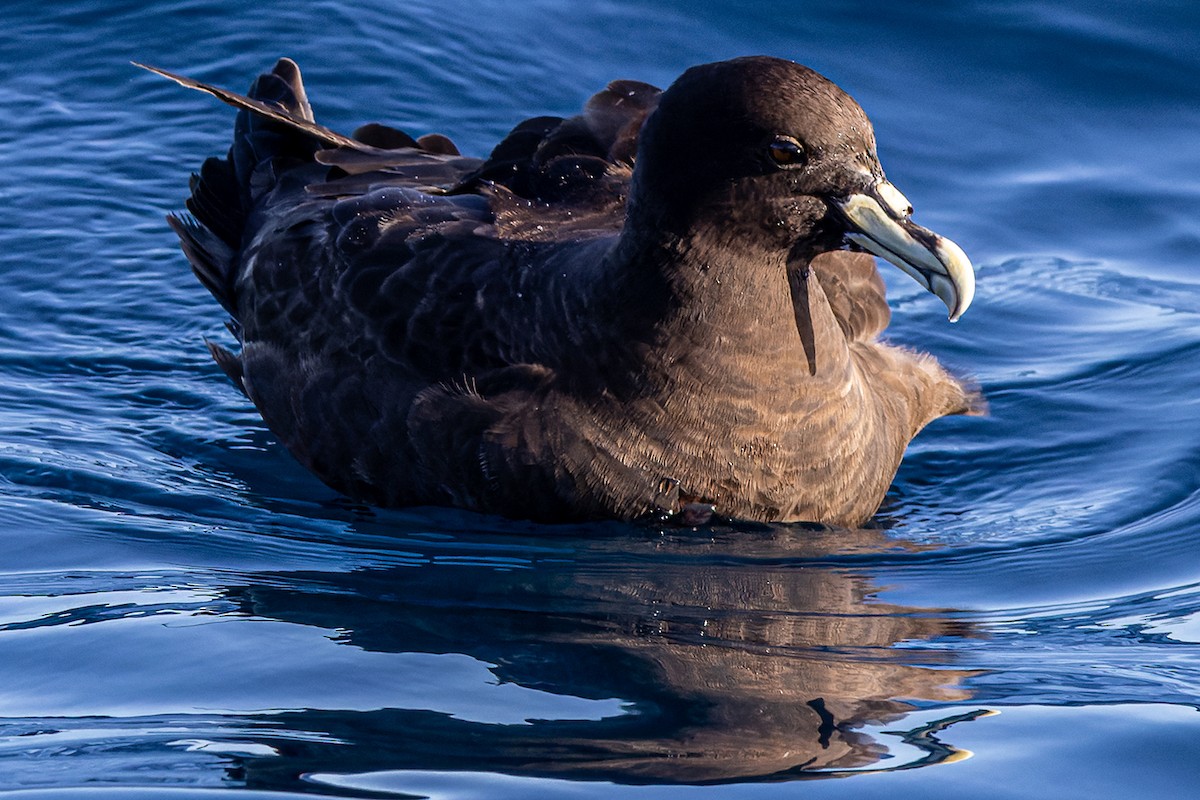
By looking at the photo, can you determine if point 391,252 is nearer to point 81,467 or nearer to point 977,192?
point 81,467

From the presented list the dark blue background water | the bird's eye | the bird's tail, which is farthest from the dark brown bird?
the bird's tail

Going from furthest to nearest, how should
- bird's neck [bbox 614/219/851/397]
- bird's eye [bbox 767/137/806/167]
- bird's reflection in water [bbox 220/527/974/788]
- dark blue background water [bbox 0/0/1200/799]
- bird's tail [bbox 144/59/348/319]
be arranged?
1. bird's tail [bbox 144/59/348/319]
2. bird's neck [bbox 614/219/851/397]
3. bird's eye [bbox 767/137/806/167]
4. dark blue background water [bbox 0/0/1200/799]
5. bird's reflection in water [bbox 220/527/974/788]

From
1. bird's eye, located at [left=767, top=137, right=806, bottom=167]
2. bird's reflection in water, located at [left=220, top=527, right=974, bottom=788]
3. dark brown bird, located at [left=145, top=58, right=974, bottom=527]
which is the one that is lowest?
bird's reflection in water, located at [left=220, top=527, right=974, bottom=788]

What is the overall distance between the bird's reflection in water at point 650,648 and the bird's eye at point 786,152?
1240mm

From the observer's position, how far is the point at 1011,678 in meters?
4.55

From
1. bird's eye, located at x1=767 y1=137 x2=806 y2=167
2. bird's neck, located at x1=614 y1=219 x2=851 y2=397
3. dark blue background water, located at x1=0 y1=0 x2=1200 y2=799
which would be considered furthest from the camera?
bird's neck, located at x1=614 y1=219 x2=851 y2=397

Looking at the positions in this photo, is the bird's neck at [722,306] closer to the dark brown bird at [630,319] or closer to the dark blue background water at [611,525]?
the dark brown bird at [630,319]

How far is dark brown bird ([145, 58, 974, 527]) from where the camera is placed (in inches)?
212

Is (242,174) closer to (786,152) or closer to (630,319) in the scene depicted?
(630,319)

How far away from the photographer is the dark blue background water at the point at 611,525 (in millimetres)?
4078

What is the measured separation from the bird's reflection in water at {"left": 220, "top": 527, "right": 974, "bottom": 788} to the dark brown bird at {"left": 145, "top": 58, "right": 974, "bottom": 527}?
0.79ft

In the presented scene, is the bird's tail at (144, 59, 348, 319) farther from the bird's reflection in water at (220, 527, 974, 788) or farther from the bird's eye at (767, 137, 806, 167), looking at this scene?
the bird's eye at (767, 137, 806, 167)

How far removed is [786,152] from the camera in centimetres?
531

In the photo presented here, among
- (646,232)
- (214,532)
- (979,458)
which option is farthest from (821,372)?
(214,532)
